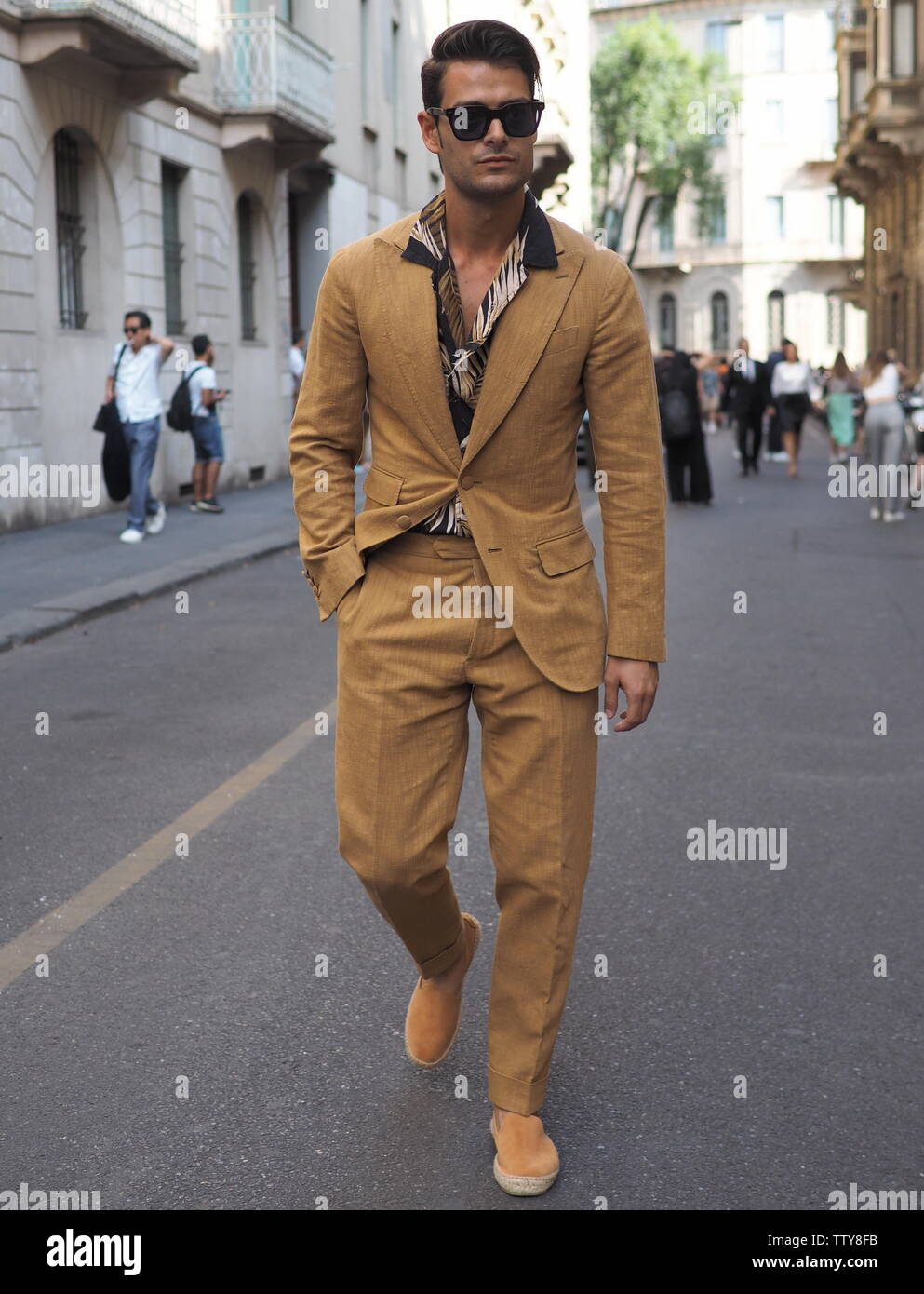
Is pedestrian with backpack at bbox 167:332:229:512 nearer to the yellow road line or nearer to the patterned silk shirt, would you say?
the yellow road line

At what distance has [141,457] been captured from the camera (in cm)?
1461

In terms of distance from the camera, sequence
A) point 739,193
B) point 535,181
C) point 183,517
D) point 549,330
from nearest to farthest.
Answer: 1. point 549,330
2. point 183,517
3. point 535,181
4. point 739,193

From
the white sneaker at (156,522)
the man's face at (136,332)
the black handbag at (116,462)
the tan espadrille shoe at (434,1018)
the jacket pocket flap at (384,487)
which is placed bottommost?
the tan espadrille shoe at (434,1018)

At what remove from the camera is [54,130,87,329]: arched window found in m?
17.3

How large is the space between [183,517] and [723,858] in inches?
504

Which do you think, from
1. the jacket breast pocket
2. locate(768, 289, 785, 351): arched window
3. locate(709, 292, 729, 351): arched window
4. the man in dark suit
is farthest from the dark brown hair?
locate(709, 292, 729, 351): arched window

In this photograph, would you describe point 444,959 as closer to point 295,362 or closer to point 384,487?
point 384,487

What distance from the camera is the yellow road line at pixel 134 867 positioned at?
14.6ft

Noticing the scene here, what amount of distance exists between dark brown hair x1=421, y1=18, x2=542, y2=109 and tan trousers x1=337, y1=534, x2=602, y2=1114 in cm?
80

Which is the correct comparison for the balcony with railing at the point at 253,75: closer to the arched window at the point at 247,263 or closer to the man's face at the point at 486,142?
the arched window at the point at 247,263

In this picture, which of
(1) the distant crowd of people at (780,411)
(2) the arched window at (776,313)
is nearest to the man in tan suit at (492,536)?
(1) the distant crowd of people at (780,411)
